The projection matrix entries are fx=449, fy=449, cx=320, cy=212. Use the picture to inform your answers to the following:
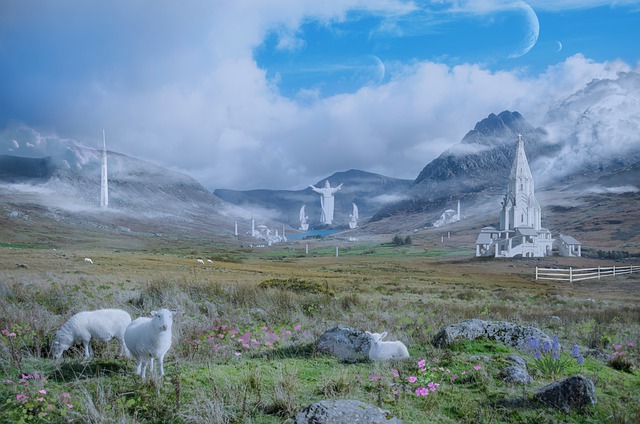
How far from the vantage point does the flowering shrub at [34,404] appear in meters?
5.15

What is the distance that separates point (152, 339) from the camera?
21.0 ft

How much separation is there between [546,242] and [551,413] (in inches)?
2996

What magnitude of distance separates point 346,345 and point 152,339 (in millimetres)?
3799

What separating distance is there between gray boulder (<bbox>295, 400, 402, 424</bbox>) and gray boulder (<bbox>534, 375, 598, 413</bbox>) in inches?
90.3

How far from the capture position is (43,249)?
42406 millimetres

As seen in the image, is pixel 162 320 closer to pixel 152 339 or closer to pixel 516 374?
pixel 152 339

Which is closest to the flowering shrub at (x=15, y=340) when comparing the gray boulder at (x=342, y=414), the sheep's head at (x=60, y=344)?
the sheep's head at (x=60, y=344)

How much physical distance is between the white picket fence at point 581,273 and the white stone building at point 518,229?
19913 mm

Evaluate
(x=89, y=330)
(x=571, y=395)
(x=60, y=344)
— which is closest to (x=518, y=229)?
(x=571, y=395)

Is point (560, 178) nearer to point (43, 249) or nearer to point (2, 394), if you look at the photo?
point (43, 249)

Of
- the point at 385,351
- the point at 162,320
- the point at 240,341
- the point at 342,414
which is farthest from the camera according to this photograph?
the point at 240,341

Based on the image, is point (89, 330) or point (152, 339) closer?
point (152, 339)

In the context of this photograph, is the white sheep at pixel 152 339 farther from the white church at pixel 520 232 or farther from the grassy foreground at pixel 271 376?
the white church at pixel 520 232

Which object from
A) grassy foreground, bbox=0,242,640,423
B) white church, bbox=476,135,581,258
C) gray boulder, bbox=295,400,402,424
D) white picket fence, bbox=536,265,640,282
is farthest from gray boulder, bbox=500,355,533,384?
white church, bbox=476,135,581,258
